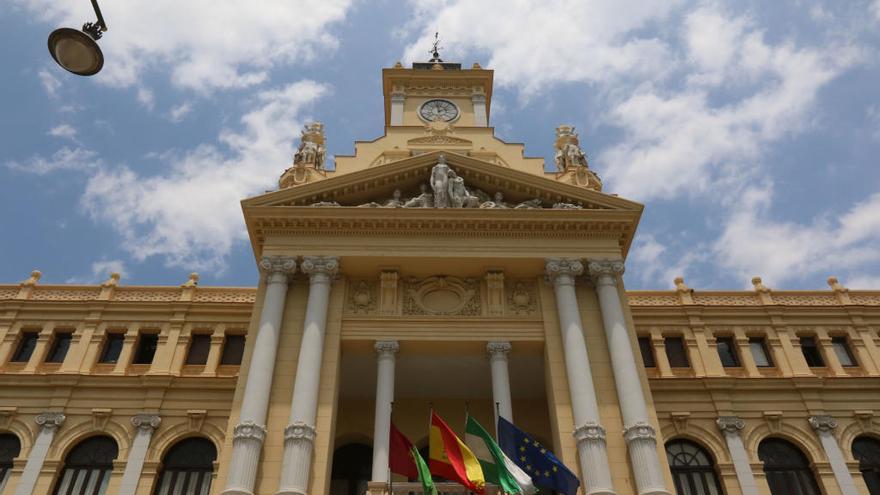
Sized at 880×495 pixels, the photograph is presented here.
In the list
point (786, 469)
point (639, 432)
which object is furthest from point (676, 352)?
point (639, 432)

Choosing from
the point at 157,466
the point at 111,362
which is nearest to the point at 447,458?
the point at 157,466

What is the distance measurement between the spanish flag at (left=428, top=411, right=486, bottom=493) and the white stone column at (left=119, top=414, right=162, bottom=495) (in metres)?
13.7

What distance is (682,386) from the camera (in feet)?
90.1

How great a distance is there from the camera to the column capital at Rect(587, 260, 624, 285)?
23.6 metres

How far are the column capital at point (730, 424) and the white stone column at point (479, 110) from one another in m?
18.3

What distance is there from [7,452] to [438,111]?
24917mm

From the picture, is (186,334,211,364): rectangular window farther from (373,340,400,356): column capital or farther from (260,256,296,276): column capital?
(373,340,400,356): column capital

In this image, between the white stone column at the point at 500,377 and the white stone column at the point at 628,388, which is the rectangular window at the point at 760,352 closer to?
the white stone column at the point at 628,388

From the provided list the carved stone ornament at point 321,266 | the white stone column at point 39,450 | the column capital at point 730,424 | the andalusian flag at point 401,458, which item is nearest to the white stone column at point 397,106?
the carved stone ornament at point 321,266

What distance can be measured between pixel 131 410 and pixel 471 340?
14272 mm

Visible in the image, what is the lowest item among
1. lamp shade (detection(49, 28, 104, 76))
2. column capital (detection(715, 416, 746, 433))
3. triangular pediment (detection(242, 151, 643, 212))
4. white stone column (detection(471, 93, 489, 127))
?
lamp shade (detection(49, 28, 104, 76))

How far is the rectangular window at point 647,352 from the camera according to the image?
29.1 metres

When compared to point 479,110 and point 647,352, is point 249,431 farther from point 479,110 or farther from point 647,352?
point 479,110

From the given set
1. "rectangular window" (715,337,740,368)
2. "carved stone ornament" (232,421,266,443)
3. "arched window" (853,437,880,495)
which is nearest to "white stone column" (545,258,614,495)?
"carved stone ornament" (232,421,266,443)
